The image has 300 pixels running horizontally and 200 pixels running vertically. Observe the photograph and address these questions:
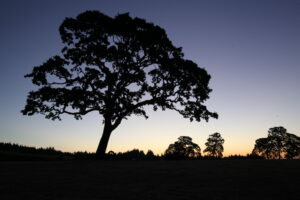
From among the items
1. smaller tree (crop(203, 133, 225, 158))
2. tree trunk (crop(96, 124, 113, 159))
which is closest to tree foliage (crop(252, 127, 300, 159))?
smaller tree (crop(203, 133, 225, 158))

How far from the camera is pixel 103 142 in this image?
61.4ft

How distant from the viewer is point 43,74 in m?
18.0

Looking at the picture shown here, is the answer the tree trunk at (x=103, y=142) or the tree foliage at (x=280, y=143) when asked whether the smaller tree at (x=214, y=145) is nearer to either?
the tree foliage at (x=280, y=143)

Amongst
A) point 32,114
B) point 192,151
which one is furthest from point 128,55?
point 192,151

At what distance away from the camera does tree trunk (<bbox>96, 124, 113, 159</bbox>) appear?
59.8ft

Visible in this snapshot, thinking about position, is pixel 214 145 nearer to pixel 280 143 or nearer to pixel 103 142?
pixel 280 143

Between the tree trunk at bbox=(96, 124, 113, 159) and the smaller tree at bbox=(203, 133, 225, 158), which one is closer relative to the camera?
the tree trunk at bbox=(96, 124, 113, 159)

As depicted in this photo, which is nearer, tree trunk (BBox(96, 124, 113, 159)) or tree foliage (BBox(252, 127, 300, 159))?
tree trunk (BBox(96, 124, 113, 159))

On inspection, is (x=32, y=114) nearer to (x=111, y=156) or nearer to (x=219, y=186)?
(x=111, y=156)

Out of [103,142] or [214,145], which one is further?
[214,145]

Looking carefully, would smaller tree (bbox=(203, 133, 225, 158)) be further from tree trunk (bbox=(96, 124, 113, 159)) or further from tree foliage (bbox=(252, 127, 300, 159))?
tree trunk (bbox=(96, 124, 113, 159))

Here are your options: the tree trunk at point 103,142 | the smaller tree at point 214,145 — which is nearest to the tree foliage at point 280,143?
the smaller tree at point 214,145

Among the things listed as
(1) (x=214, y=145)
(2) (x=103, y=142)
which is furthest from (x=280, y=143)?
(2) (x=103, y=142)

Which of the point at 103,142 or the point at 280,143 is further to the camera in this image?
the point at 280,143
